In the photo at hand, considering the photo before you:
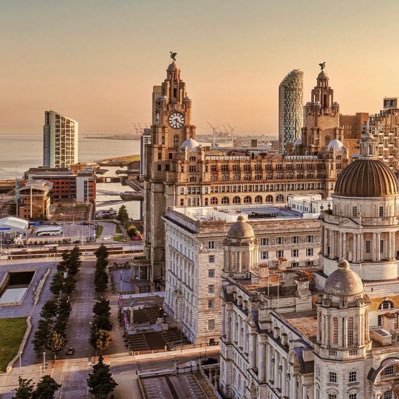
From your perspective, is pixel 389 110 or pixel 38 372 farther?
pixel 389 110

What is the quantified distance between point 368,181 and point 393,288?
9851mm

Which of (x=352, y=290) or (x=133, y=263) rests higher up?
(x=352, y=290)

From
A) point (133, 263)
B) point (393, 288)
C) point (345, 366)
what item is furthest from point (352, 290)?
point (133, 263)

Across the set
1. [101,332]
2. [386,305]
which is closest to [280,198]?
[101,332]

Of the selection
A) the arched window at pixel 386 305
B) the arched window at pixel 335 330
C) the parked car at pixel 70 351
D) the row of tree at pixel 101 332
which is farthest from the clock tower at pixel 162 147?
the arched window at pixel 335 330

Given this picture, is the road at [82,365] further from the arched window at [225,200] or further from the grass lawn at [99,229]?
the grass lawn at [99,229]

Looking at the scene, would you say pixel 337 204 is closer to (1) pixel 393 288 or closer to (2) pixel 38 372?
(1) pixel 393 288

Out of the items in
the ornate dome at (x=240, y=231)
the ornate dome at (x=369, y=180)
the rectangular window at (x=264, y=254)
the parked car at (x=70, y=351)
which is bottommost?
the parked car at (x=70, y=351)

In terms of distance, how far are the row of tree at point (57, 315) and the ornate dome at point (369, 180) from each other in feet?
128

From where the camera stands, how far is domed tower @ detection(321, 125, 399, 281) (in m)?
53.5

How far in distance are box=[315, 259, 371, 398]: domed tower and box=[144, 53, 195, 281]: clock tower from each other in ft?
207

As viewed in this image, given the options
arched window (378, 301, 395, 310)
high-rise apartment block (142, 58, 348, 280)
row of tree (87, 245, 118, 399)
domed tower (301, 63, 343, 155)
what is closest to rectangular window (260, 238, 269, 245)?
row of tree (87, 245, 118, 399)

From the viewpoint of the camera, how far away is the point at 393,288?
53094 mm

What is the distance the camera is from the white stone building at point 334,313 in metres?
41.5
